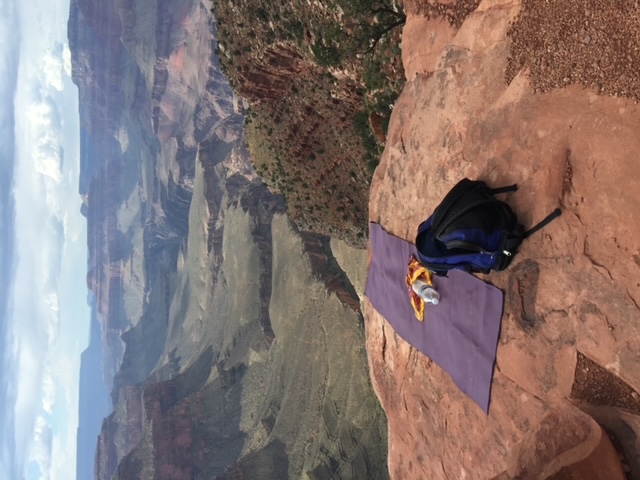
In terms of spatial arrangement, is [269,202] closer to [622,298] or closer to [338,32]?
[338,32]

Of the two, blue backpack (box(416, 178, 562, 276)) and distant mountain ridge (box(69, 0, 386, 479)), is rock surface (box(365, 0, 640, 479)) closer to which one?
blue backpack (box(416, 178, 562, 276))

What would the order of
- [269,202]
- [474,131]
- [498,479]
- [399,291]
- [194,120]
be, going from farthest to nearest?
[194,120], [269,202], [399,291], [474,131], [498,479]

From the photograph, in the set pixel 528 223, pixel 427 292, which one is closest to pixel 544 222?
pixel 528 223

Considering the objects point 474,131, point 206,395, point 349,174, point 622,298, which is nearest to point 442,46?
point 474,131

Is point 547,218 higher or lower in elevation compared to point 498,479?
higher

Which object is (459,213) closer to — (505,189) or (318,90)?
(505,189)

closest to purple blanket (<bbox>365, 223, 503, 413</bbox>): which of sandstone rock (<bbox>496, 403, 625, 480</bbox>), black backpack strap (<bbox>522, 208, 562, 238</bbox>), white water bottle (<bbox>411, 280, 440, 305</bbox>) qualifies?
white water bottle (<bbox>411, 280, 440, 305</bbox>)

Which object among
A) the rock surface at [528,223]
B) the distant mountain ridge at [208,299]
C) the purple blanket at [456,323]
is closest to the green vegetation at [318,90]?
the rock surface at [528,223]
